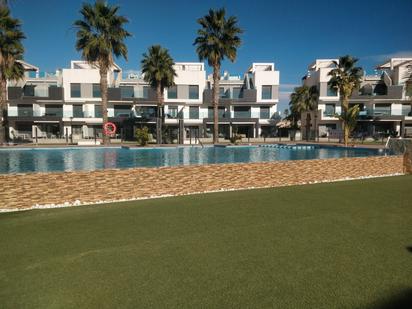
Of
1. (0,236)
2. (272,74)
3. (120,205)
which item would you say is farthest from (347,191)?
(272,74)

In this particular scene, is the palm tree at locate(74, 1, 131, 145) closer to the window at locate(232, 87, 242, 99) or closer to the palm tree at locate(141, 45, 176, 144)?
the palm tree at locate(141, 45, 176, 144)

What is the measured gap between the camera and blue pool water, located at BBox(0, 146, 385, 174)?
1798 cm

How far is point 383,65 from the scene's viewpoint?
184 feet

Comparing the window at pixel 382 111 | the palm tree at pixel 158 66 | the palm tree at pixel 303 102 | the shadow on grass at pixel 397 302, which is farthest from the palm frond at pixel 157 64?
the shadow on grass at pixel 397 302

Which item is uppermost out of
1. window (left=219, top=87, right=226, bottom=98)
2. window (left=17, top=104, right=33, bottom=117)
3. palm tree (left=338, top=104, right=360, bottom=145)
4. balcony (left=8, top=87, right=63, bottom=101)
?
window (left=219, top=87, right=226, bottom=98)

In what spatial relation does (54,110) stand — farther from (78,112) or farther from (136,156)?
(136,156)

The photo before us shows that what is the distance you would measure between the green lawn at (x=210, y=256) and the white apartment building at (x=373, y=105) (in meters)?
39.0

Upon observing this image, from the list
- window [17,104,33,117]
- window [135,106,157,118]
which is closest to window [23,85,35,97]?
window [17,104,33,117]

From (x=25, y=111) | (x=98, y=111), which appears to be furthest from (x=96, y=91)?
(x=25, y=111)

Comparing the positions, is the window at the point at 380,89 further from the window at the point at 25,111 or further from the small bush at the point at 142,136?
the window at the point at 25,111

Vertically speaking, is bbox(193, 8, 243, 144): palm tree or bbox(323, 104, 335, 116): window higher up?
bbox(193, 8, 243, 144): palm tree

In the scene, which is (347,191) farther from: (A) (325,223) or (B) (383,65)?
(B) (383,65)

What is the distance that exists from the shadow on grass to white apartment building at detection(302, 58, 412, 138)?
41.5 m

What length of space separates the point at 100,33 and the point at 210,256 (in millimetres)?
28614
